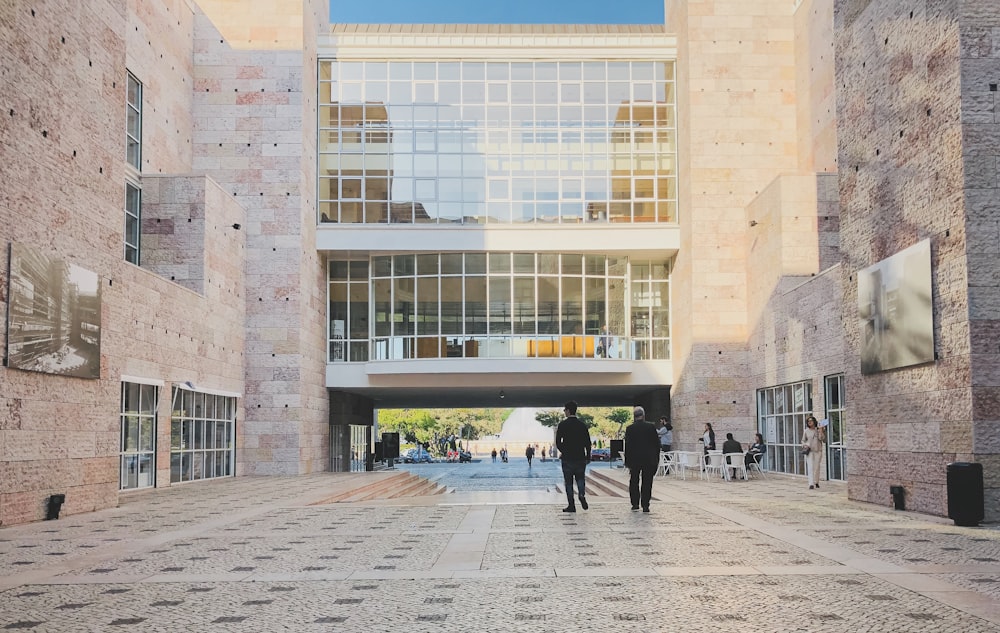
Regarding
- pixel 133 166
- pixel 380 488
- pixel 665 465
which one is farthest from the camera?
pixel 665 465

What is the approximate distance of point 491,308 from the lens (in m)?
35.8

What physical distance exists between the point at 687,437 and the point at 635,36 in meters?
14.6

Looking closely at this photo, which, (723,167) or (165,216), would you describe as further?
(723,167)

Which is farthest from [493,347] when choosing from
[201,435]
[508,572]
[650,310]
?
[508,572]

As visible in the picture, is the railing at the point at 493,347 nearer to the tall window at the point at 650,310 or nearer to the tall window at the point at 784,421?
the tall window at the point at 650,310

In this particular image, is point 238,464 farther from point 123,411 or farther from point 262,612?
point 262,612

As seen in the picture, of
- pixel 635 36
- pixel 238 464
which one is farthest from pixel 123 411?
pixel 635 36

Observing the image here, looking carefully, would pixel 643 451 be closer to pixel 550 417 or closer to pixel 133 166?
pixel 133 166

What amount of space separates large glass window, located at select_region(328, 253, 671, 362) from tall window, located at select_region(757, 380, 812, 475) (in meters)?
5.79

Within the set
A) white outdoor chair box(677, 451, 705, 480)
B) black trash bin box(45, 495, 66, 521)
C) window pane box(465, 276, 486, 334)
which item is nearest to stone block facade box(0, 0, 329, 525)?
black trash bin box(45, 495, 66, 521)

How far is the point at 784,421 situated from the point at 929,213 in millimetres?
16405

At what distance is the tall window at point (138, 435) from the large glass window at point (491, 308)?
1166 centimetres

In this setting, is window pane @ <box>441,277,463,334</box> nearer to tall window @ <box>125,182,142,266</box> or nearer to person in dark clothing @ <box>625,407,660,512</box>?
tall window @ <box>125,182,142,266</box>

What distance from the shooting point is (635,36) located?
36969 mm
